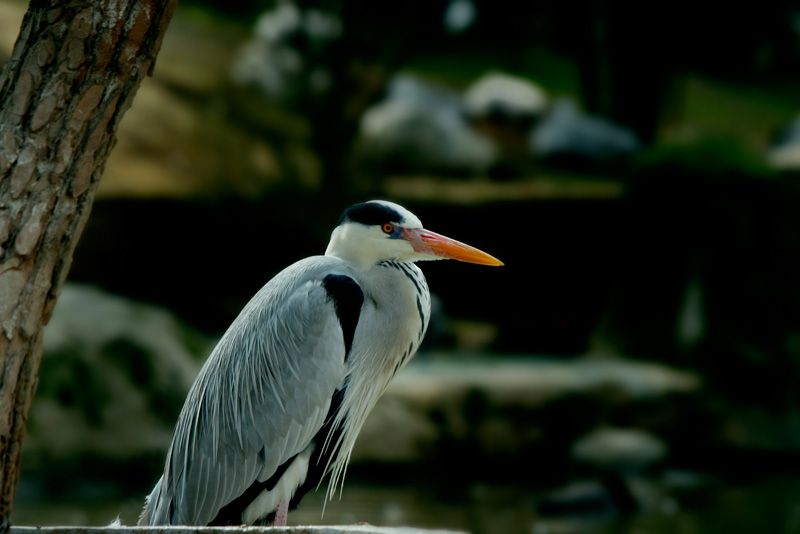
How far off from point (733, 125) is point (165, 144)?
270 inches

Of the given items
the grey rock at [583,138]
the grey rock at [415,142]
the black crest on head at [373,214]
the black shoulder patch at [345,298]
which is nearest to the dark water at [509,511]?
the black shoulder patch at [345,298]

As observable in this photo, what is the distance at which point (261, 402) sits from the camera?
308 cm

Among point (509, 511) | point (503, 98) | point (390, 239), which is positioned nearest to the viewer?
point (390, 239)

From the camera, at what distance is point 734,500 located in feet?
20.9

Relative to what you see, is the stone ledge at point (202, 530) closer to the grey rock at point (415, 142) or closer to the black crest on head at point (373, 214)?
the black crest on head at point (373, 214)

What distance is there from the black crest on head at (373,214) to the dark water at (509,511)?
265 centimetres

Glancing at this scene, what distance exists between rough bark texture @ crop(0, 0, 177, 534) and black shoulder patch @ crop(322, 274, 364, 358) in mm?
1172

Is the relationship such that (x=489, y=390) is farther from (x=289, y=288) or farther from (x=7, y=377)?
(x=7, y=377)

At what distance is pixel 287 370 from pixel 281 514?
418mm

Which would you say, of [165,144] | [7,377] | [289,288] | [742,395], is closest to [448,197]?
[165,144]

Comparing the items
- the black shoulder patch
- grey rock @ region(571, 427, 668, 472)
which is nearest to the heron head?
the black shoulder patch

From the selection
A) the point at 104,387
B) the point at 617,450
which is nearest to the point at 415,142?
the point at 617,450

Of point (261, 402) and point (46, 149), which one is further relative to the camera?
point (261, 402)

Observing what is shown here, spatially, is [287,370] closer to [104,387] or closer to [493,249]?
[104,387]
